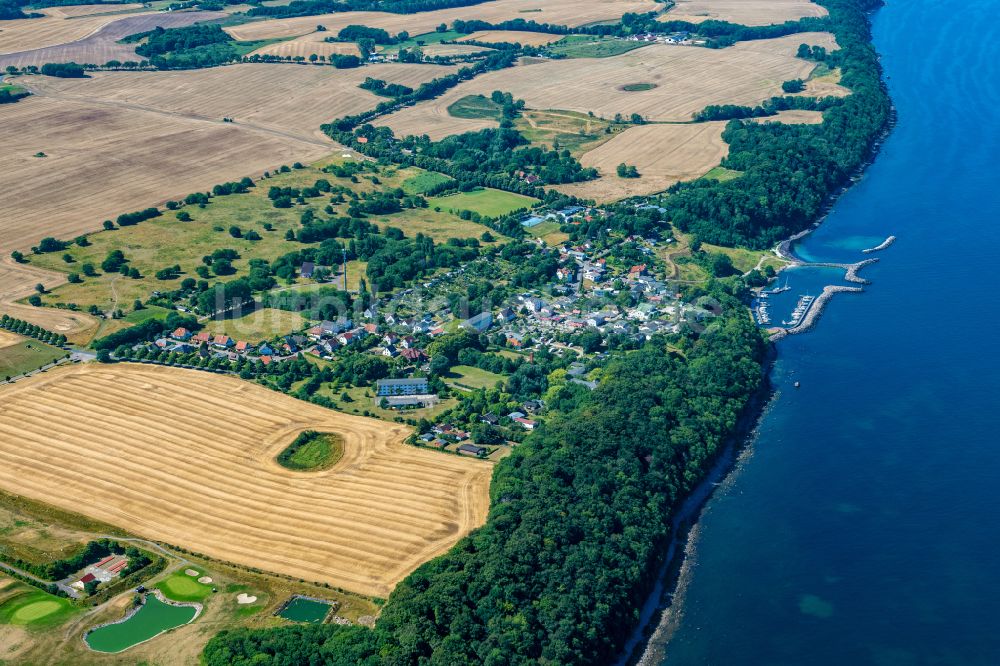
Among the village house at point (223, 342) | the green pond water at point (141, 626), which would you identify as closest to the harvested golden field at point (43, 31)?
the village house at point (223, 342)

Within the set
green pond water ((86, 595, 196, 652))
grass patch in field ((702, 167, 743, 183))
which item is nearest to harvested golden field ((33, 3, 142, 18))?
grass patch in field ((702, 167, 743, 183))

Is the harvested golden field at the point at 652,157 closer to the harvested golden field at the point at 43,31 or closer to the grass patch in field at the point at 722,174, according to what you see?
the grass patch in field at the point at 722,174

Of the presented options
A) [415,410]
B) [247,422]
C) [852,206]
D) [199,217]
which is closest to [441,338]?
[415,410]

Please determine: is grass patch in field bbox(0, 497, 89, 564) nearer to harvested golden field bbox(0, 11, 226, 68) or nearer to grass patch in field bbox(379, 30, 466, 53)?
harvested golden field bbox(0, 11, 226, 68)

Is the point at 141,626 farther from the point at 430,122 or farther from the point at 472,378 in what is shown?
the point at 430,122

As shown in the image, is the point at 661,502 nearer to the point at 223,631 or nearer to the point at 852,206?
the point at 223,631

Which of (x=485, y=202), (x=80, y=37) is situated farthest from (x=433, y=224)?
(x=80, y=37)
